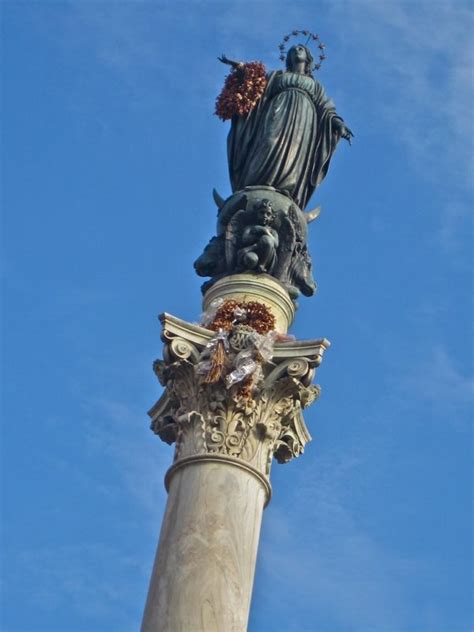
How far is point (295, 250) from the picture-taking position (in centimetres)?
2534

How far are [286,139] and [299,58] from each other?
301 cm

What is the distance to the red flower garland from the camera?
2784cm

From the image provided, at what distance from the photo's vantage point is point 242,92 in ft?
91.7

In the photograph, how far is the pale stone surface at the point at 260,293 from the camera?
24.2m

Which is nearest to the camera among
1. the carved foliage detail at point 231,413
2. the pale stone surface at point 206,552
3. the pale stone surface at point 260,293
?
the pale stone surface at point 206,552

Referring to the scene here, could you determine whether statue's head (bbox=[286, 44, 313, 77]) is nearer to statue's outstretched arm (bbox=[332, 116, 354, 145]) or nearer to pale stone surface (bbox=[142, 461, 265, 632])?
statue's outstretched arm (bbox=[332, 116, 354, 145])

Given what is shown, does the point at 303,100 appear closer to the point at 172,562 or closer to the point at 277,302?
the point at 277,302

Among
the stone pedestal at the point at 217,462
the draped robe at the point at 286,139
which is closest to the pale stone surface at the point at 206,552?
the stone pedestal at the point at 217,462

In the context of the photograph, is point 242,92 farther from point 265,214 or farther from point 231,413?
point 231,413

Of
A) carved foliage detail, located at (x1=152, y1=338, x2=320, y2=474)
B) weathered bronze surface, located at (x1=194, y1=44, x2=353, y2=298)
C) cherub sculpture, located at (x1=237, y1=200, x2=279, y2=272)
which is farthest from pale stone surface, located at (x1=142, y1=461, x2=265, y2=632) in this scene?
weathered bronze surface, located at (x1=194, y1=44, x2=353, y2=298)

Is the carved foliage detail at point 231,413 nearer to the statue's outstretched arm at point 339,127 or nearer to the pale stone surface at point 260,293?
the pale stone surface at point 260,293

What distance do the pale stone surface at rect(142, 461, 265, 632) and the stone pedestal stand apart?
0.01m

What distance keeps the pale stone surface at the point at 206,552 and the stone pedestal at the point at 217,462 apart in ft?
0.05

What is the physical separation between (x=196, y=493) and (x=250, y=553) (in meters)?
1.24
